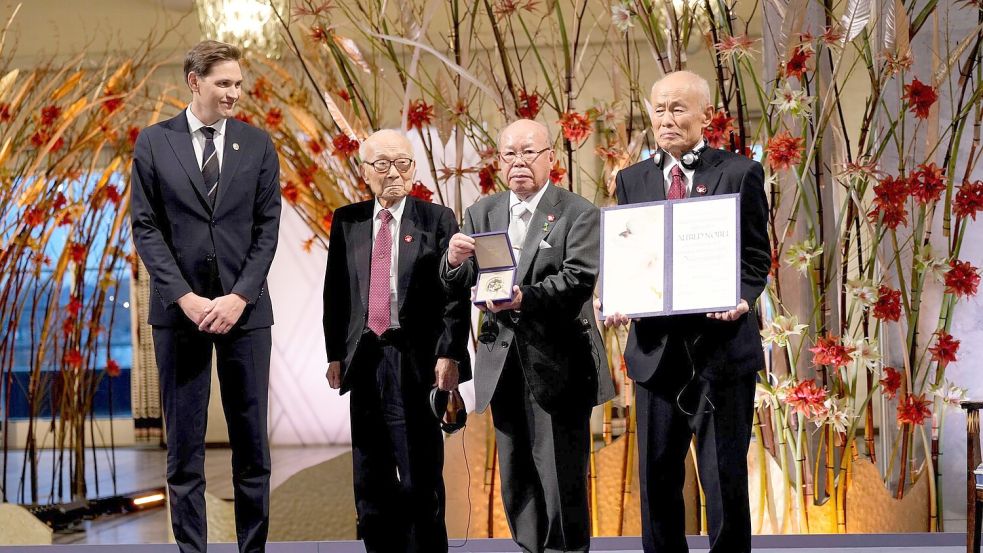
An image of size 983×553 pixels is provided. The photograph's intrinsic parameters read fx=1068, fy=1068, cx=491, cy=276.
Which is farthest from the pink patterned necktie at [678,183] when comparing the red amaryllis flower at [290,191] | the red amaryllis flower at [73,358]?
the red amaryllis flower at [73,358]

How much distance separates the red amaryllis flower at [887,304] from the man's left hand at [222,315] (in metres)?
2.18

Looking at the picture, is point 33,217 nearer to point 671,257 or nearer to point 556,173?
point 556,173

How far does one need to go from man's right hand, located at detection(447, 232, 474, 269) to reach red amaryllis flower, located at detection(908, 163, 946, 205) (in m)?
1.78

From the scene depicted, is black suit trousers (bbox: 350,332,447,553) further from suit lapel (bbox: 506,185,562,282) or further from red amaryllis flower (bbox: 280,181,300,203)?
red amaryllis flower (bbox: 280,181,300,203)

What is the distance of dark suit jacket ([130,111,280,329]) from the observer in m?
2.81

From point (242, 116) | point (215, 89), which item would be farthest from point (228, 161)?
point (242, 116)

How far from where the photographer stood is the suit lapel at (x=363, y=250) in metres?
2.98

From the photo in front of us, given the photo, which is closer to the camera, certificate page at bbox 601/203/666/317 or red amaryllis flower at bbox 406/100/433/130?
certificate page at bbox 601/203/666/317

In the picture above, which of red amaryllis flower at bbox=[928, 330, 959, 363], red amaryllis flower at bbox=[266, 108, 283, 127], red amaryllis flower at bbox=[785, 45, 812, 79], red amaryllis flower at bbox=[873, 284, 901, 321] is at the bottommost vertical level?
red amaryllis flower at bbox=[928, 330, 959, 363]

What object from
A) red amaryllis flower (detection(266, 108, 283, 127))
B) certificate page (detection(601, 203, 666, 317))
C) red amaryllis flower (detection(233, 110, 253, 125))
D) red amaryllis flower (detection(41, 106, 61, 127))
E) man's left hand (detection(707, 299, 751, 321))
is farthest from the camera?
red amaryllis flower (detection(41, 106, 61, 127))

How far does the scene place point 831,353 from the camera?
3.58m

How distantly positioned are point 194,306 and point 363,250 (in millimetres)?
512

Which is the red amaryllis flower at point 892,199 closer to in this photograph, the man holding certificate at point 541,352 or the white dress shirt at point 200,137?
the man holding certificate at point 541,352

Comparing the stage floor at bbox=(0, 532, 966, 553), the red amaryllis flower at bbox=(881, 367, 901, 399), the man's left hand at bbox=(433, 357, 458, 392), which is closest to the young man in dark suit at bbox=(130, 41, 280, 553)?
the man's left hand at bbox=(433, 357, 458, 392)
